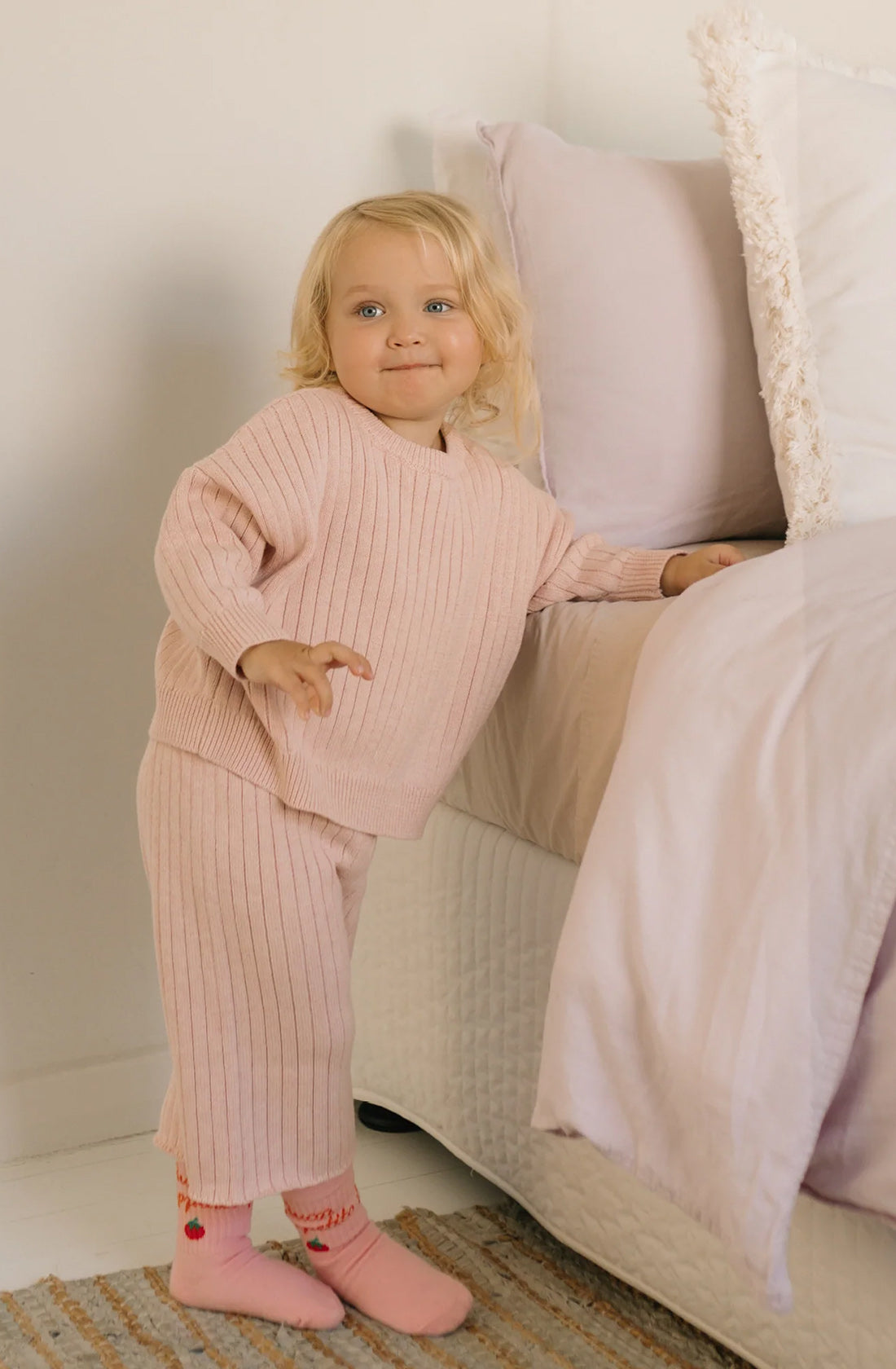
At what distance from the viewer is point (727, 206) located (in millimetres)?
1362

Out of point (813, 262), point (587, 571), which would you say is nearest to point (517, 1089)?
point (587, 571)

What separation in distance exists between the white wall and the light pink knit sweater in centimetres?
29

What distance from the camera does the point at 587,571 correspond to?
1.21 metres

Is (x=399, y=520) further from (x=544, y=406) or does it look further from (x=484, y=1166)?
(x=484, y=1166)

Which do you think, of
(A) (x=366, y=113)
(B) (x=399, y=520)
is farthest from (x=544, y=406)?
(A) (x=366, y=113)

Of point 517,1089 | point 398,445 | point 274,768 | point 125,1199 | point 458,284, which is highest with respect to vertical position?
point 458,284

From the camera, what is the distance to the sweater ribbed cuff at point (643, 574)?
1.19m

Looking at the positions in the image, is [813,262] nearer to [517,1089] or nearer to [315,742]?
[315,742]

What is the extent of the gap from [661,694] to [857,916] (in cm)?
19

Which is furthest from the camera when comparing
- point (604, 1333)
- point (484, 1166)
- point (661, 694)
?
point (484, 1166)

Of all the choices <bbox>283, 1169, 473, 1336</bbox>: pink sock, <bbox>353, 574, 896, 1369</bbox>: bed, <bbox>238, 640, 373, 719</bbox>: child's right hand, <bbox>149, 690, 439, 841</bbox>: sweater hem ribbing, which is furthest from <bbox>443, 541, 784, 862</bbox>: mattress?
<bbox>283, 1169, 473, 1336</bbox>: pink sock

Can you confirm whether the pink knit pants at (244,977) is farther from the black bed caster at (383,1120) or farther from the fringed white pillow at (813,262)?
the fringed white pillow at (813,262)

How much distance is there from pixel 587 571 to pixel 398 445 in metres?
0.21

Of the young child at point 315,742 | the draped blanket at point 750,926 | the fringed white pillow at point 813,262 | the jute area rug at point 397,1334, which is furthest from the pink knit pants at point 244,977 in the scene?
the fringed white pillow at point 813,262
